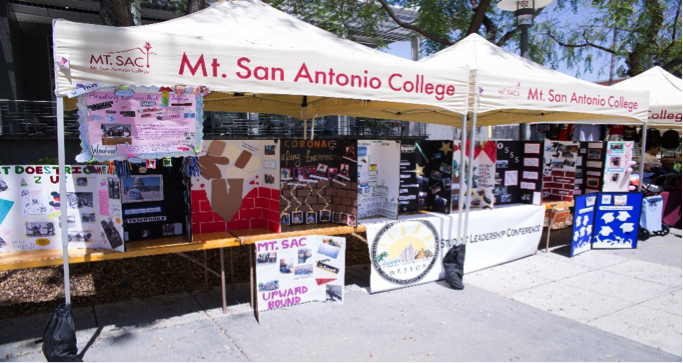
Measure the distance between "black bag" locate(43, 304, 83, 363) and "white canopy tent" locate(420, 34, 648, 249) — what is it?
3.97 metres

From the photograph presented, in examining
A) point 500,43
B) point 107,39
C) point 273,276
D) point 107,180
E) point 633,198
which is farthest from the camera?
point 500,43

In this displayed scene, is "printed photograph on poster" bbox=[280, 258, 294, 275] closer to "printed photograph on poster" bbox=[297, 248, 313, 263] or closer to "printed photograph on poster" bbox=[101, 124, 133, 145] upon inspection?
"printed photograph on poster" bbox=[297, 248, 313, 263]

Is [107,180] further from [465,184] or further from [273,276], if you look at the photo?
[465,184]

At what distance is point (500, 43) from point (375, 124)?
263 inches

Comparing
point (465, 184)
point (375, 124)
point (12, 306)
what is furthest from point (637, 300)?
point (375, 124)

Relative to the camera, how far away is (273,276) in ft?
13.5

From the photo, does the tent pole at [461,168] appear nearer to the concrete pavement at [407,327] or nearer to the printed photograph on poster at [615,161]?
the concrete pavement at [407,327]

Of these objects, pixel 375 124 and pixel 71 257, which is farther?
pixel 375 124

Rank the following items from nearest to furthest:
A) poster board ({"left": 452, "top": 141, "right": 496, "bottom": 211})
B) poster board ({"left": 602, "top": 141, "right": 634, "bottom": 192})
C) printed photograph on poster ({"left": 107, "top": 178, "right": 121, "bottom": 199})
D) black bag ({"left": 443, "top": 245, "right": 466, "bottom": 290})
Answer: printed photograph on poster ({"left": 107, "top": 178, "right": 121, "bottom": 199}) → black bag ({"left": 443, "top": 245, "right": 466, "bottom": 290}) → poster board ({"left": 452, "top": 141, "right": 496, "bottom": 211}) → poster board ({"left": 602, "top": 141, "right": 634, "bottom": 192})

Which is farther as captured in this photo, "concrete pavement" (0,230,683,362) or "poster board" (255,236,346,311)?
"poster board" (255,236,346,311)

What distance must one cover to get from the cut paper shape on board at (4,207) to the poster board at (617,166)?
25.2 feet

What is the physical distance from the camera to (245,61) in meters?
3.49

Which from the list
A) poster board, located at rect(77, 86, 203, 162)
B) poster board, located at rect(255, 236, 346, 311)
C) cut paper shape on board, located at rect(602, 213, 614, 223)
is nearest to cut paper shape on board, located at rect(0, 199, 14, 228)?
poster board, located at rect(77, 86, 203, 162)

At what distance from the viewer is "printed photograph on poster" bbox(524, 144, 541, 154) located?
614 cm
